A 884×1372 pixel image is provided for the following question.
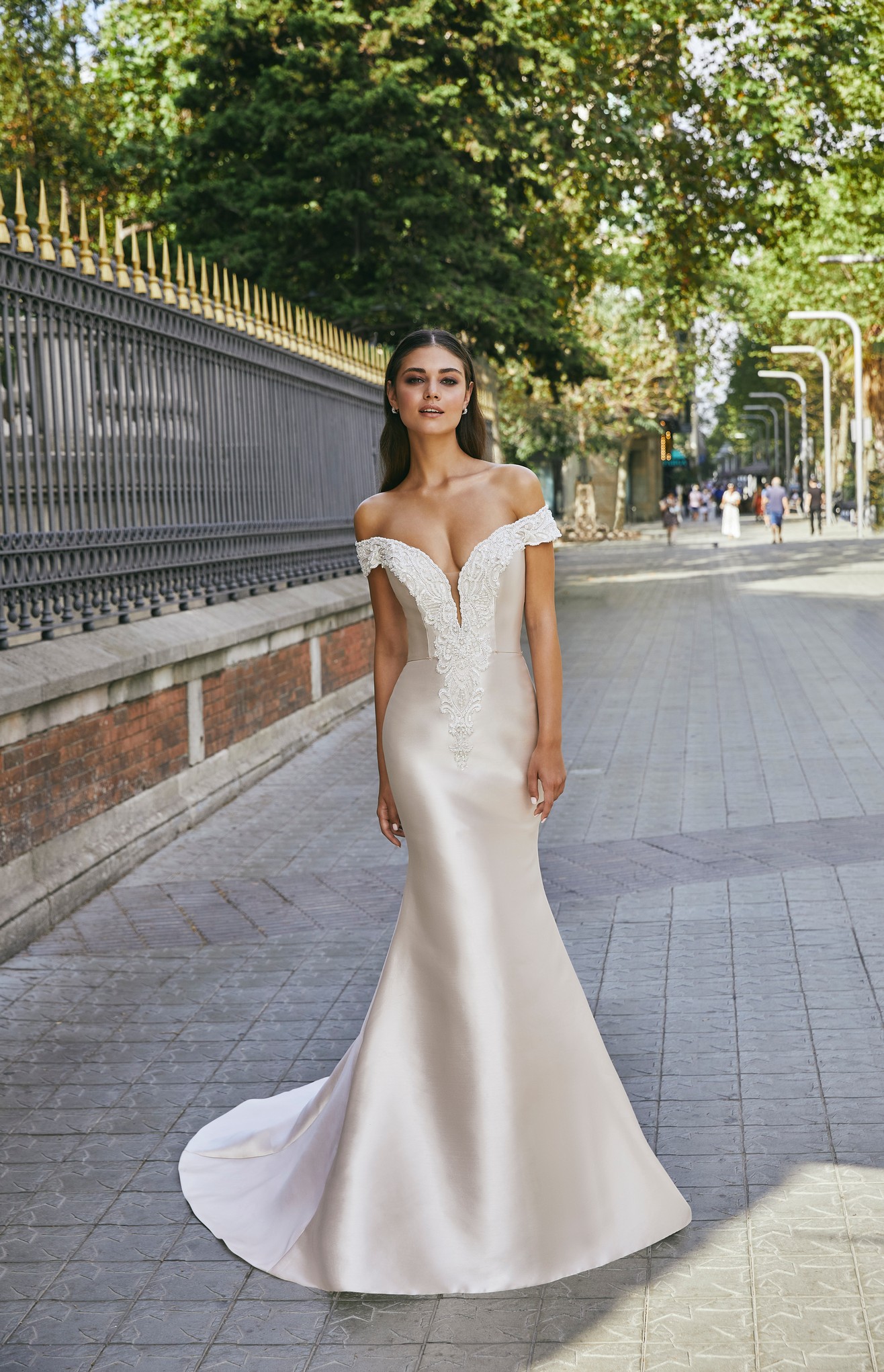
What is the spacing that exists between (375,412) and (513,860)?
13.2 meters

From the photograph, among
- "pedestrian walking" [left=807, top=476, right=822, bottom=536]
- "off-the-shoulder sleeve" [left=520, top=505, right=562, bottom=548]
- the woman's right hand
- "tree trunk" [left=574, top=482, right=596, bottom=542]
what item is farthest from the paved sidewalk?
"pedestrian walking" [left=807, top=476, right=822, bottom=536]

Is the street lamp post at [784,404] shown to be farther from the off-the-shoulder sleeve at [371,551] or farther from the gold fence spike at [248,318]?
the off-the-shoulder sleeve at [371,551]

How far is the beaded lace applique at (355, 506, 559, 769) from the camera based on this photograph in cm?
360

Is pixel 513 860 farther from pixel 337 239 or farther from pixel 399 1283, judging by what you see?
pixel 337 239

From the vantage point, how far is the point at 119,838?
757cm

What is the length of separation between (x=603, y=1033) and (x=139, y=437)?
493 centimetres

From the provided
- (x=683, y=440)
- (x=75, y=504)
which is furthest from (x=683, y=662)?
(x=683, y=440)

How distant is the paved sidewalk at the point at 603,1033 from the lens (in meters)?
3.29

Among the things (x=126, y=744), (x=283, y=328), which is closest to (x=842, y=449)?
(x=283, y=328)

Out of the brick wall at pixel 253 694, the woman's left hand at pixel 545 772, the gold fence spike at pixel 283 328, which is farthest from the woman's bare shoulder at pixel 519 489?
the gold fence spike at pixel 283 328

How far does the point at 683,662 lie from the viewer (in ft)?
53.3

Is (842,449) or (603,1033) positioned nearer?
(603,1033)

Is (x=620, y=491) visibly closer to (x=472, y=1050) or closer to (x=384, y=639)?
(x=384, y=639)

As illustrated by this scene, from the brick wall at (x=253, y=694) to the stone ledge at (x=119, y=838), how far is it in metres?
0.08
